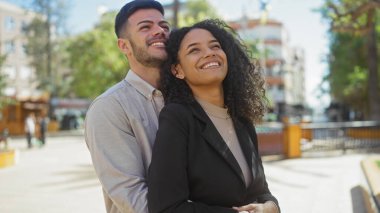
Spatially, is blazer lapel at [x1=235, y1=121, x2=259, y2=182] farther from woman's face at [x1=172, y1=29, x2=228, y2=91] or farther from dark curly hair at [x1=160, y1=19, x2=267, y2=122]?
woman's face at [x1=172, y1=29, x2=228, y2=91]

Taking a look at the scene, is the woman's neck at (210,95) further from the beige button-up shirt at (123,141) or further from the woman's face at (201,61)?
the beige button-up shirt at (123,141)

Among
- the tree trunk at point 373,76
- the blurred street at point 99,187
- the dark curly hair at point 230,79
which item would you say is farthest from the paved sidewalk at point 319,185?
the tree trunk at point 373,76

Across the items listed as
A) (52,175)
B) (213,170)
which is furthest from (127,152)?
(52,175)

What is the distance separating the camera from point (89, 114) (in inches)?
83.2

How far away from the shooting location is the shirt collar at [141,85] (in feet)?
7.20

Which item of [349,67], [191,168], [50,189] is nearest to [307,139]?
[50,189]

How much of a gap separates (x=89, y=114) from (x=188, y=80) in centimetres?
47

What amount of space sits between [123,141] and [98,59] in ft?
118

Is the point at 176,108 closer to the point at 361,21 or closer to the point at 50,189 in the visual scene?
the point at 50,189

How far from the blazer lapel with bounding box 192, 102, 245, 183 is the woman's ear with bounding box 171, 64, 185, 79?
7.2 inches

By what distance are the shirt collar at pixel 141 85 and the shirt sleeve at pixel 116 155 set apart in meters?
Answer: 0.16

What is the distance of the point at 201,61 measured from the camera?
204 cm

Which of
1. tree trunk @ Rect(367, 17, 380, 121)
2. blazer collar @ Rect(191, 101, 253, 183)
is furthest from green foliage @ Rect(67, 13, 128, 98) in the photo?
blazer collar @ Rect(191, 101, 253, 183)

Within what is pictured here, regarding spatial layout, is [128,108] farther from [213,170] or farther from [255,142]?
[255,142]
